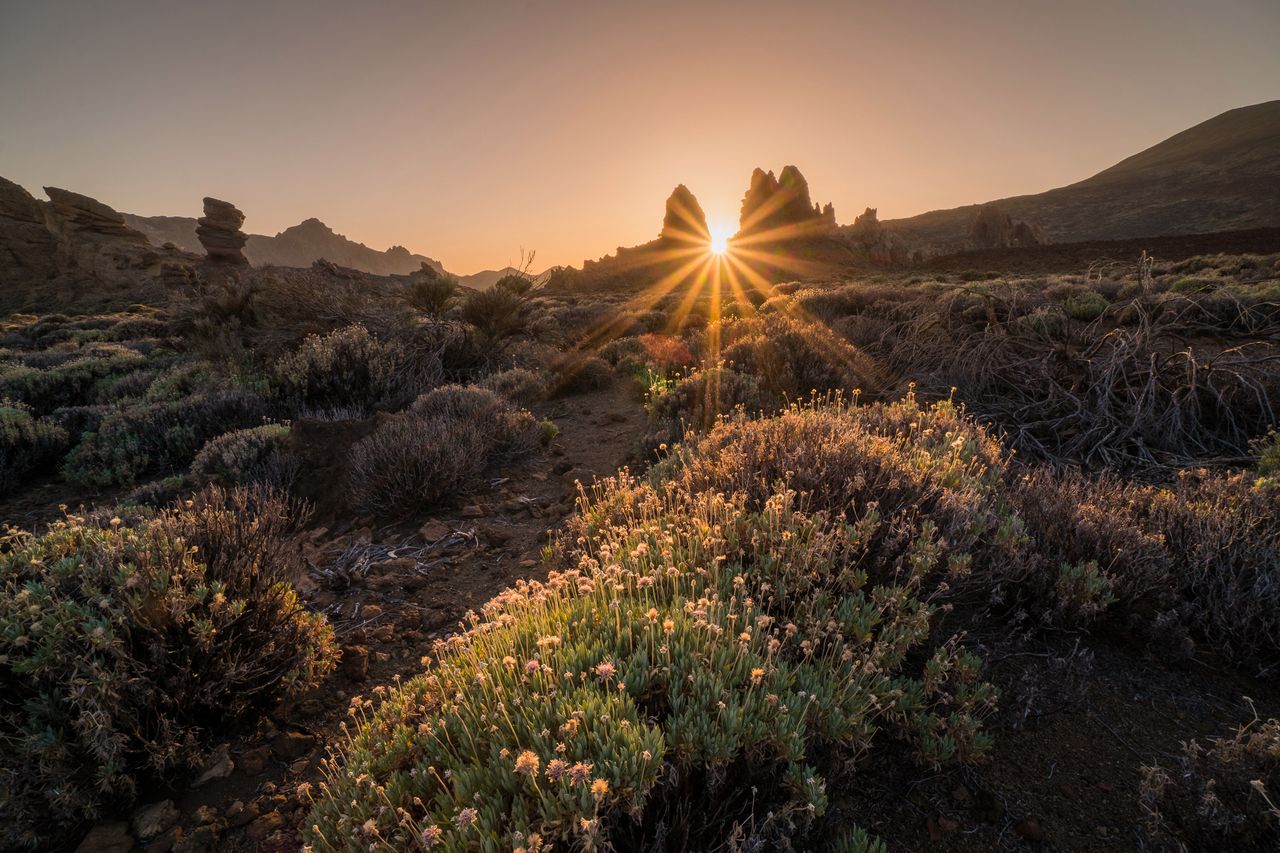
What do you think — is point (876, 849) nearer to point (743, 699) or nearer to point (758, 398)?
point (743, 699)

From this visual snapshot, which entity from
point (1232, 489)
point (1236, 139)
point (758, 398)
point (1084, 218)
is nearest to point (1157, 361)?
point (1232, 489)

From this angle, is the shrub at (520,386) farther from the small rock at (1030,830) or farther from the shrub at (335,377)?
the small rock at (1030,830)

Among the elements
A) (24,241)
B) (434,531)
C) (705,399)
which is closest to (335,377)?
(434,531)

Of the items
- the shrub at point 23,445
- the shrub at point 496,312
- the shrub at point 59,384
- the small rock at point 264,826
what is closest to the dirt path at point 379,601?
the small rock at point 264,826

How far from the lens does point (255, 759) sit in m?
2.56

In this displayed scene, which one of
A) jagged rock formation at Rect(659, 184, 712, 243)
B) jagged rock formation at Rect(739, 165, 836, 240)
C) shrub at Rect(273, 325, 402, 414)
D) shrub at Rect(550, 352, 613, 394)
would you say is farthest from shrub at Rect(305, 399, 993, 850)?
jagged rock formation at Rect(659, 184, 712, 243)

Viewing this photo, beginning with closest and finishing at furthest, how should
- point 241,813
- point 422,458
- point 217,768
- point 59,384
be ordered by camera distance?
point 241,813 < point 217,768 < point 422,458 < point 59,384

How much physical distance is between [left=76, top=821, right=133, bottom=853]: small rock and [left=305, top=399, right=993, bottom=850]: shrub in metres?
0.90

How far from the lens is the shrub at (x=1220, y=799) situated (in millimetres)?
1684

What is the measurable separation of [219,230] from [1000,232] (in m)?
82.8

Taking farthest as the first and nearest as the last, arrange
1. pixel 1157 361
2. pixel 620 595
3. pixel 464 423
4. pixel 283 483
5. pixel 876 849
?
1. pixel 464 423
2. pixel 1157 361
3. pixel 283 483
4. pixel 620 595
5. pixel 876 849

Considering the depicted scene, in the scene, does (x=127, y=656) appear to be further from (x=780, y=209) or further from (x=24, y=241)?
(x=780, y=209)

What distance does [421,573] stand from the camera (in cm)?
428

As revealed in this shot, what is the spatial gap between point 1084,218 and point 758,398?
93465mm
